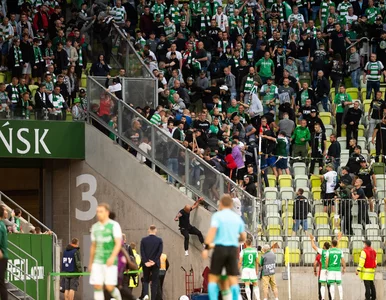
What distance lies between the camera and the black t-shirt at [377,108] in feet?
112

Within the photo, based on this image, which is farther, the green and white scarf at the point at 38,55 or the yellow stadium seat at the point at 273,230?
the green and white scarf at the point at 38,55

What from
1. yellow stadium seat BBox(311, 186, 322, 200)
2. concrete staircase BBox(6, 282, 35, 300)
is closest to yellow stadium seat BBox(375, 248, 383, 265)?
yellow stadium seat BBox(311, 186, 322, 200)

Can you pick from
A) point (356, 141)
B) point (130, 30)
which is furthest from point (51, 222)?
point (356, 141)

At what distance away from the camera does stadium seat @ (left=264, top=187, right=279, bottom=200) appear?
31.0 m

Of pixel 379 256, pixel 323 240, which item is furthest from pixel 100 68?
pixel 379 256

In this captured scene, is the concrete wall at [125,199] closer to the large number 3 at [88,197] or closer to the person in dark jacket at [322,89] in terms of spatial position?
the large number 3 at [88,197]

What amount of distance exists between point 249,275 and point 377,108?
939 cm

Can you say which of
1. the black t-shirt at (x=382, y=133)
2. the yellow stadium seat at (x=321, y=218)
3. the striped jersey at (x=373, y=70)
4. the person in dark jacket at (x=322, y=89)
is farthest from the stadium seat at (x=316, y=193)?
the striped jersey at (x=373, y=70)

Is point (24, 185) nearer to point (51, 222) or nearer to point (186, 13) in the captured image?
point (51, 222)

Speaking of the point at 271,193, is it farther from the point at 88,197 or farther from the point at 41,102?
the point at 41,102

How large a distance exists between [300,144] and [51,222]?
7.49 metres

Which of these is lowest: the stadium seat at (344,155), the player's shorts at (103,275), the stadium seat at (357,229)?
the stadium seat at (357,229)

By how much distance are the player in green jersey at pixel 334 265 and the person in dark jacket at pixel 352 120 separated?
7406mm

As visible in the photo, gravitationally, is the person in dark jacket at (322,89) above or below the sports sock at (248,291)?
above
